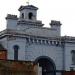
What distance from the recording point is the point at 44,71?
132 ft

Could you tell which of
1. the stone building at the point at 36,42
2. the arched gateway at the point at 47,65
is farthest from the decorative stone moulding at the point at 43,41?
the arched gateway at the point at 47,65

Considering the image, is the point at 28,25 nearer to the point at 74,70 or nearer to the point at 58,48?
the point at 58,48

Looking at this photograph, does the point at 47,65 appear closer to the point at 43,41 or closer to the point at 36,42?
the point at 43,41

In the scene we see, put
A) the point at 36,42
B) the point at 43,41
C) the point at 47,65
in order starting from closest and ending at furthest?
the point at 36,42, the point at 43,41, the point at 47,65

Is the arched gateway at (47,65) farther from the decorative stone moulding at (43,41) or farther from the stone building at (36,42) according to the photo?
the decorative stone moulding at (43,41)

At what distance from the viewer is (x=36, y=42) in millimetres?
38875

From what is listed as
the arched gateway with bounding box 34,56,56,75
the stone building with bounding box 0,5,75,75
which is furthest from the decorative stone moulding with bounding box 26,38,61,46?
the arched gateway with bounding box 34,56,56,75

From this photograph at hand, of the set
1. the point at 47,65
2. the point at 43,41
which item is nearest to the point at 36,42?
the point at 43,41

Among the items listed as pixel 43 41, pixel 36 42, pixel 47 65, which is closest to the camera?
pixel 36 42

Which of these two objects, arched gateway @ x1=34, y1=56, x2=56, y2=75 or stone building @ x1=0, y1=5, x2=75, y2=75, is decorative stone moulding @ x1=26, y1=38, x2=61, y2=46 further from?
arched gateway @ x1=34, y1=56, x2=56, y2=75

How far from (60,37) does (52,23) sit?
171 cm

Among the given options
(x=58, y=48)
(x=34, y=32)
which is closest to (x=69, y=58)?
(x=58, y=48)

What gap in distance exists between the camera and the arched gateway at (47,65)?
1566 inches

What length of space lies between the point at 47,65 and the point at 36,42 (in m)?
3.16
